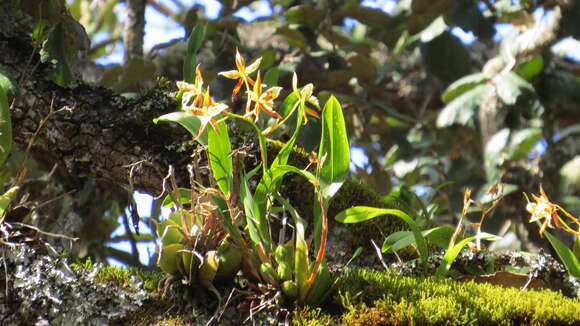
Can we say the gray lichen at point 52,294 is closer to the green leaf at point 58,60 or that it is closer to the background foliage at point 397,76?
the green leaf at point 58,60

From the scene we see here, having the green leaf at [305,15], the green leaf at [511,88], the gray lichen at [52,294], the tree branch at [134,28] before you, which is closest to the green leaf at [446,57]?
the green leaf at [511,88]

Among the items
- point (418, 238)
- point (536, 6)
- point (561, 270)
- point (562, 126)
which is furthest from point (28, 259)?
point (562, 126)

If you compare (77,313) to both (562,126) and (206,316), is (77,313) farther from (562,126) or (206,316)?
(562,126)

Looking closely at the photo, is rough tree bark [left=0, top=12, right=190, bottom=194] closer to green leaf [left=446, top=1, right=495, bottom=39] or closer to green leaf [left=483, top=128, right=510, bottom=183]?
green leaf [left=446, top=1, right=495, bottom=39]

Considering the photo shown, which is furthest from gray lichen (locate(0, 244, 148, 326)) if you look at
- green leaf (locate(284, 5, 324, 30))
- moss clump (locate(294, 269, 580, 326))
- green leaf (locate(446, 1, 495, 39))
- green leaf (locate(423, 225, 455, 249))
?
green leaf (locate(446, 1, 495, 39))

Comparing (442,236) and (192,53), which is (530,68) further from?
(192,53)

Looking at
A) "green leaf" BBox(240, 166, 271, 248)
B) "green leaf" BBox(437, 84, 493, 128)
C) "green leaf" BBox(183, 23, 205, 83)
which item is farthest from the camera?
"green leaf" BBox(437, 84, 493, 128)
